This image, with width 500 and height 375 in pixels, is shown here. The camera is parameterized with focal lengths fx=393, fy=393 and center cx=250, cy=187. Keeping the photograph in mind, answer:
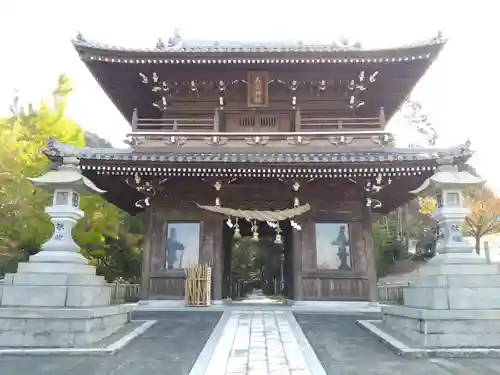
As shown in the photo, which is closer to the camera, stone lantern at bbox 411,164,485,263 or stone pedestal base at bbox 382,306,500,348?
stone pedestal base at bbox 382,306,500,348

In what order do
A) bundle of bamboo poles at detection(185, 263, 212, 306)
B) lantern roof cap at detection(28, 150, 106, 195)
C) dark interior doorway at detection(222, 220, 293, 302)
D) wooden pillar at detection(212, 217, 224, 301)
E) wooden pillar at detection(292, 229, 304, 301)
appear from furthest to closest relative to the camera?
dark interior doorway at detection(222, 220, 293, 302) < wooden pillar at detection(212, 217, 224, 301) < wooden pillar at detection(292, 229, 304, 301) < bundle of bamboo poles at detection(185, 263, 212, 306) < lantern roof cap at detection(28, 150, 106, 195)

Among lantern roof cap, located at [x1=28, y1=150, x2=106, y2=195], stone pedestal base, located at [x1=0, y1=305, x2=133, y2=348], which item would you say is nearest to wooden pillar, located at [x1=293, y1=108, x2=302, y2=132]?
lantern roof cap, located at [x1=28, y1=150, x2=106, y2=195]

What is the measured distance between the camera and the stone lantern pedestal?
6934mm

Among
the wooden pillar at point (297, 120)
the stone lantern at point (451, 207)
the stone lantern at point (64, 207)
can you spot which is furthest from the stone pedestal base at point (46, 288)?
the wooden pillar at point (297, 120)

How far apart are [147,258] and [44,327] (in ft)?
22.6

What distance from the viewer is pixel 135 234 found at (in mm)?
21250

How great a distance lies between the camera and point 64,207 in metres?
8.21

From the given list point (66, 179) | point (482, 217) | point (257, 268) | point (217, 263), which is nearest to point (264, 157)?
point (217, 263)

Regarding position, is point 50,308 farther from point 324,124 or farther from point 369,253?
point 324,124

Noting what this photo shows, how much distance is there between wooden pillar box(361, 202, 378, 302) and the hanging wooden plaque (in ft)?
18.7

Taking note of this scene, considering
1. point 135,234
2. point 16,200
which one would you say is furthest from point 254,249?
point 16,200

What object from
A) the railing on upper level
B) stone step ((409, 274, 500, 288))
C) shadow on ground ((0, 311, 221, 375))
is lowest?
shadow on ground ((0, 311, 221, 375))

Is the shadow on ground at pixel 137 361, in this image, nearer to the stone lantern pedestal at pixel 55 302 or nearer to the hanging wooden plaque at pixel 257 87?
the stone lantern pedestal at pixel 55 302

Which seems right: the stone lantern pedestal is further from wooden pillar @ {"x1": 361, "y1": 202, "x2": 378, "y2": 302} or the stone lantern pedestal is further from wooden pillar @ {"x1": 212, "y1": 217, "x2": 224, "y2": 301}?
wooden pillar @ {"x1": 361, "y1": 202, "x2": 378, "y2": 302}
